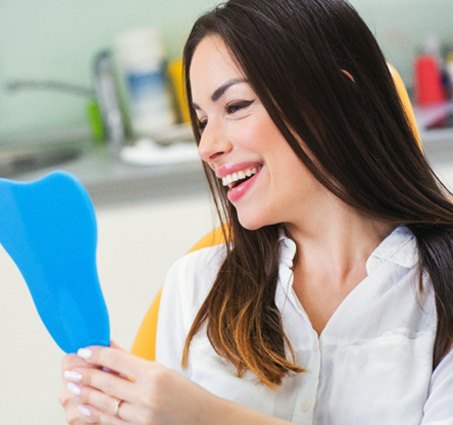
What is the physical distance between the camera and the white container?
2.74m

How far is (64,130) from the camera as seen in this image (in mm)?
2969

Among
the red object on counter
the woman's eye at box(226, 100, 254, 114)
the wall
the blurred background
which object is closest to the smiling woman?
the woman's eye at box(226, 100, 254, 114)

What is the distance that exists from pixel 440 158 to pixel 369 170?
0.98 metres

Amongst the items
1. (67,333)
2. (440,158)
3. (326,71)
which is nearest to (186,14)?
(440,158)

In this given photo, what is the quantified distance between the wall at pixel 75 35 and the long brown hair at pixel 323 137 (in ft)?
4.80

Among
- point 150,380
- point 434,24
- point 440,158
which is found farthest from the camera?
point 434,24

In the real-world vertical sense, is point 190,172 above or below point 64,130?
below

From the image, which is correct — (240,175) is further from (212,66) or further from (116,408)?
(116,408)

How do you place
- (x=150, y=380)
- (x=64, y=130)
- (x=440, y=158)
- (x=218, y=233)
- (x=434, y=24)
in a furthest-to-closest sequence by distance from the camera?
(x=64, y=130), (x=434, y=24), (x=440, y=158), (x=218, y=233), (x=150, y=380)

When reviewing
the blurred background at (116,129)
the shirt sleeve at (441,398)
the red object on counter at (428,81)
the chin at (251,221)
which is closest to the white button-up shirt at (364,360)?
the shirt sleeve at (441,398)

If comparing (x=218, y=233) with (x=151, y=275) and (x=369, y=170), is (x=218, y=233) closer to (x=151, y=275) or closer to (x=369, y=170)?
(x=369, y=170)

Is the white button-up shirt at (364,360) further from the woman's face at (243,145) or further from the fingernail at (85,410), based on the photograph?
the fingernail at (85,410)

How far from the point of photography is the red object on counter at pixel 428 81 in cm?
260

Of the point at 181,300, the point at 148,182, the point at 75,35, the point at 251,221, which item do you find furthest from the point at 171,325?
the point at 75,35
